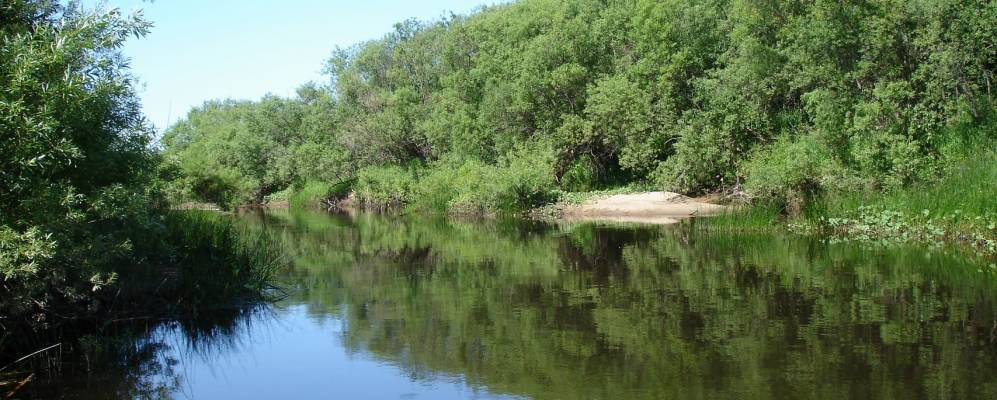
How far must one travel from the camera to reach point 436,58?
5691 cm

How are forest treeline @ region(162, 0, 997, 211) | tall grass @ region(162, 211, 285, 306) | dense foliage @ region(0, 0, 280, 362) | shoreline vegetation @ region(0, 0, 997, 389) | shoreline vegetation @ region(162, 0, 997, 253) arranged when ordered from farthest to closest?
1. forest treeline @ region(162, 0, 997, 211)
2. shoreline vegetation @ region(162, 0, 997, 253)
3. tall grass @ region(162, 211, 285, 306)
4. shoreline vegetation @ region(0, 0, 997, 389)
5. dense foliage @ region(0, 0, 280, 362)

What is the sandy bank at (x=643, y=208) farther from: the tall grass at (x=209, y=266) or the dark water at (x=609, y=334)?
the tall grass at (x=209, y=266)

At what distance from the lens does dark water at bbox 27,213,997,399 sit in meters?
8.83

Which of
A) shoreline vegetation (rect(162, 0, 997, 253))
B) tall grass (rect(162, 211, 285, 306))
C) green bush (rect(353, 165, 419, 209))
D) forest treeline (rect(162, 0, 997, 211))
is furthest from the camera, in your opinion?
green bush (rect(353, 165, 419, 209))

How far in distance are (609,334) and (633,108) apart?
92.1ft

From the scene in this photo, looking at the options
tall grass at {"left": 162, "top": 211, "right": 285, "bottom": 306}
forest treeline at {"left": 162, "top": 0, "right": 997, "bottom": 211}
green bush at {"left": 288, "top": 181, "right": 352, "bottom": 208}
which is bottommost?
tall grass at {"left": 162, "top": 211, "right": 285, "bottom": 306}

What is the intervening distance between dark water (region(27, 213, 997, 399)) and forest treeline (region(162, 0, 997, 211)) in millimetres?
4957

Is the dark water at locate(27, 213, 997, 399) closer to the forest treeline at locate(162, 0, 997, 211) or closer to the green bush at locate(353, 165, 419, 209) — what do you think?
the forest treeline at locate(162, 0, 997, 211)

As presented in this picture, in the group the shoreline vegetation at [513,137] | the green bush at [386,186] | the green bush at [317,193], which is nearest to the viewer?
the shoreline vegetation at [513,137]

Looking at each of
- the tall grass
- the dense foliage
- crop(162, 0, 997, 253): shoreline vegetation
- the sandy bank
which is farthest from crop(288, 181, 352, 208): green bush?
Answer: the dense foliage

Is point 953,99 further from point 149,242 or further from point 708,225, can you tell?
point 149,242

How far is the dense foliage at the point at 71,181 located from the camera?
8500 mm

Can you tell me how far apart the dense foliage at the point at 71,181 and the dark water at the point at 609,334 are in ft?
3.65

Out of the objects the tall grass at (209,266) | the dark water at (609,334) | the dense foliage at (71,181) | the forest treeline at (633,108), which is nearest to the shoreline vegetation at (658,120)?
the forest treeline at (633,108)
